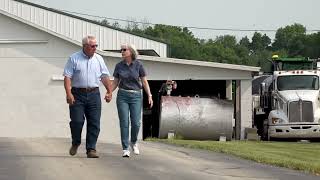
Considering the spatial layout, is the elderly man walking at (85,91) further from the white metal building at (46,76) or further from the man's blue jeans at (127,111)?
the white metal building at (46,76)

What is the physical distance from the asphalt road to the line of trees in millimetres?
79222

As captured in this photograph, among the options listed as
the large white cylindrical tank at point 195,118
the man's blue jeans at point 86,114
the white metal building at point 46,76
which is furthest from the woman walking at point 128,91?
the white metal building at point 46,76

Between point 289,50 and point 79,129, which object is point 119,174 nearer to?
point 79,129

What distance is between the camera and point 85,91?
1075 cm

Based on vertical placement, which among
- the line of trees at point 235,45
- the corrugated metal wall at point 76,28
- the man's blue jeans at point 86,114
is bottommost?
the man's blue jeans at point 86,114

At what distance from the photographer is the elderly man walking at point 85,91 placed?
10.7 meters

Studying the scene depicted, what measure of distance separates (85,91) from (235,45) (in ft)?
401

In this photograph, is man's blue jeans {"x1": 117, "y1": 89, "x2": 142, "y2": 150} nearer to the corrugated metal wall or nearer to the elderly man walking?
the elderly man walking

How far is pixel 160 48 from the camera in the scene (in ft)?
121

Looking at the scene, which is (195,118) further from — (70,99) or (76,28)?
(70,99)

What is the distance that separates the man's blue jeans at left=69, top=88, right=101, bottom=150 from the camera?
10672 mm

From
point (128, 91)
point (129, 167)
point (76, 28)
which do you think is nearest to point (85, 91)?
point (128, 91)

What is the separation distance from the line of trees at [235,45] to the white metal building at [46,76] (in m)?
62.3

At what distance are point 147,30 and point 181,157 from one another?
93.9 meters
